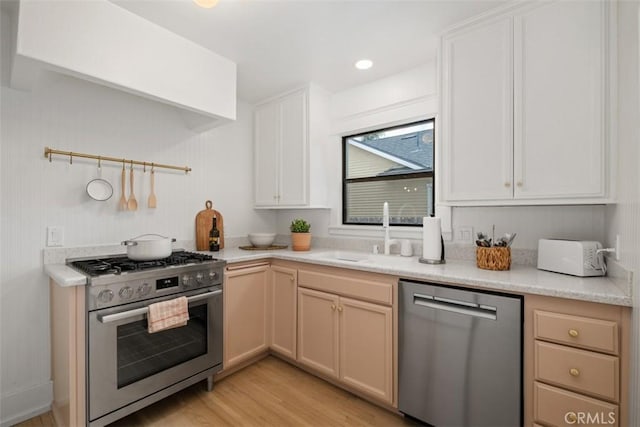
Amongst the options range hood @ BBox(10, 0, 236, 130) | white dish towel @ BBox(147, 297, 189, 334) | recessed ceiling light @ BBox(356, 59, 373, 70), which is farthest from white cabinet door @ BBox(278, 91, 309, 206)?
white dish towel @ BBox(147, 297, 189, 334)

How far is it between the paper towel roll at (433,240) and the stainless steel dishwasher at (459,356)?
37cm

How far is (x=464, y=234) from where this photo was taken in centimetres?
219

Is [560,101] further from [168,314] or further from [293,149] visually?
[168,314]

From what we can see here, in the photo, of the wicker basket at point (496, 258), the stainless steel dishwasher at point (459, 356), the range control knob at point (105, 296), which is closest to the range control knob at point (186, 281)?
the range control knob at point (105, 296)

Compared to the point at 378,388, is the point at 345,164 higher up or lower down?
higher up

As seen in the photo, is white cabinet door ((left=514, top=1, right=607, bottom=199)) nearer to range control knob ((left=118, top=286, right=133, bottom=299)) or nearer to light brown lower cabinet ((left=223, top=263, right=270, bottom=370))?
light brown lower cabinet ((left=223, top=263, right=270, bottom=370))

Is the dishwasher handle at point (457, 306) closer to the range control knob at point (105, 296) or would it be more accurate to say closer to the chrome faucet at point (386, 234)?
the chrome faucet at point (386, 234)

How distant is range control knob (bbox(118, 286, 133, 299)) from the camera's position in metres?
1.67

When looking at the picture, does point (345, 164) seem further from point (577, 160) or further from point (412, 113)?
point (577, 160)

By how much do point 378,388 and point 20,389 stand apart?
2.22 metres

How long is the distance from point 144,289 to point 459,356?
181 cm

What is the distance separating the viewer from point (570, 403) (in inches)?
51.0

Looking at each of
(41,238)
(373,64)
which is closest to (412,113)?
(373,64)

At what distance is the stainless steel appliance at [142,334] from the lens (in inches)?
62.8
